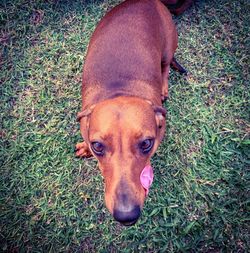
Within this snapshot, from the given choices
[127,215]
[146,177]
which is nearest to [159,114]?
[146,177]

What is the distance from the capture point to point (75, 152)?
469 cm

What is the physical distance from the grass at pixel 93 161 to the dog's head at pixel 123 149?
4.24 ft

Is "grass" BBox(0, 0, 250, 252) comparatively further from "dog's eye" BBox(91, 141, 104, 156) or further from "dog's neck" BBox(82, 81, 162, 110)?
"dog's eye" BBox(91, 141, 104, 156)

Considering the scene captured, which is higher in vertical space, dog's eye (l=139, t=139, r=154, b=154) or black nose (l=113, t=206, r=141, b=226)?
dog's eye (l=139, t=139, r=154, b=154)

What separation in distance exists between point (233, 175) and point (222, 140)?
499 millimetres

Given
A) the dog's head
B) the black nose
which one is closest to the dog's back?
the dog's head

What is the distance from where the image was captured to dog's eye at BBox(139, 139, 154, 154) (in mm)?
3275

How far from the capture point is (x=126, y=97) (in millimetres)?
3475

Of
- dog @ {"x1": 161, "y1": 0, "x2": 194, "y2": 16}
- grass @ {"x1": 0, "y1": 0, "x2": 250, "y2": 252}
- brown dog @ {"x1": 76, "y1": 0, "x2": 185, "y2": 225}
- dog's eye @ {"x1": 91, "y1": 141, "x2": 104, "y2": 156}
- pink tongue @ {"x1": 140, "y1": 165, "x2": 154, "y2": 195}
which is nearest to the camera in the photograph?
brown dog @ {"x1": 76, "y1": 0, "x2": 185, "y2": 225}

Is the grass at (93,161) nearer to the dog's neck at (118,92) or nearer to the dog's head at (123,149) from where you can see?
the dog's neck at (118,92)

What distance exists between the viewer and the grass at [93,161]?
14.3 ft

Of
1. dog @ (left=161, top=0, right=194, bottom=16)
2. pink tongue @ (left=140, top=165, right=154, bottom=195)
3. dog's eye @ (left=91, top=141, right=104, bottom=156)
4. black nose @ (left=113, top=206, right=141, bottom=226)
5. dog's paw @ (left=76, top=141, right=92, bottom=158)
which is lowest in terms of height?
dog's paw @ (left=76, top=141, right=92, bottom=158)

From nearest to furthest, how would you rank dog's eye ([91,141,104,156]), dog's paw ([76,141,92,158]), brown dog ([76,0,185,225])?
brown dog ([76,0,185,225]), dog's eye ([91,141,104,156]), dog's paw ([76,141,92,158])

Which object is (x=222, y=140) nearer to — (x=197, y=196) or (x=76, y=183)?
(x=197, y=196)
